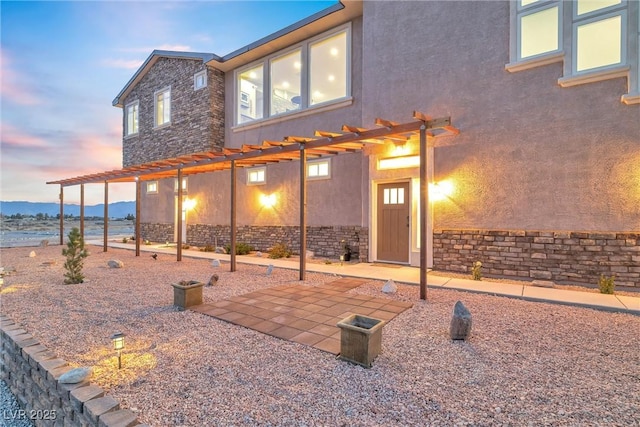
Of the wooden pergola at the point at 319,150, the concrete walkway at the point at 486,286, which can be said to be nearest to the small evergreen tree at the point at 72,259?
the wooden pergola at the point at 319,150

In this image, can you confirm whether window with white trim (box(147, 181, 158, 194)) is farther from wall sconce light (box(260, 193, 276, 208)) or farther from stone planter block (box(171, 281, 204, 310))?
stone planter block (box(171, 281, 204, 310))

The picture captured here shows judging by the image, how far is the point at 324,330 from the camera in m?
3.65

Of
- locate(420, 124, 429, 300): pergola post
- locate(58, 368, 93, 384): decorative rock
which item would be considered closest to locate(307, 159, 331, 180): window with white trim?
locate(420, 124, 429, 300): pergola post

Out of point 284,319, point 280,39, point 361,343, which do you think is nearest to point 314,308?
point 284,319

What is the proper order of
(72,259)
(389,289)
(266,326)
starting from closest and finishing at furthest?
(266,326) → (389,289) → (72,259)

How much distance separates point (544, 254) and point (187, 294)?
22.4ft

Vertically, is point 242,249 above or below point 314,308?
above

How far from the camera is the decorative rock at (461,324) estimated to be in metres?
3.29

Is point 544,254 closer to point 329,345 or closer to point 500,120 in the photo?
point 500,120

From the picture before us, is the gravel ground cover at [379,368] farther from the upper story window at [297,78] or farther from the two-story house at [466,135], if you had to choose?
the upper story window at [297,78]

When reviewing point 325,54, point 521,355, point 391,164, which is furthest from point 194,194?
point 521,355

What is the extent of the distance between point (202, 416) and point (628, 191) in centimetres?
742

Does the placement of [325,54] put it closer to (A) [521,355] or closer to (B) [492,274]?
(B) [492,274]

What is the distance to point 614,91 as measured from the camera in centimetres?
541
